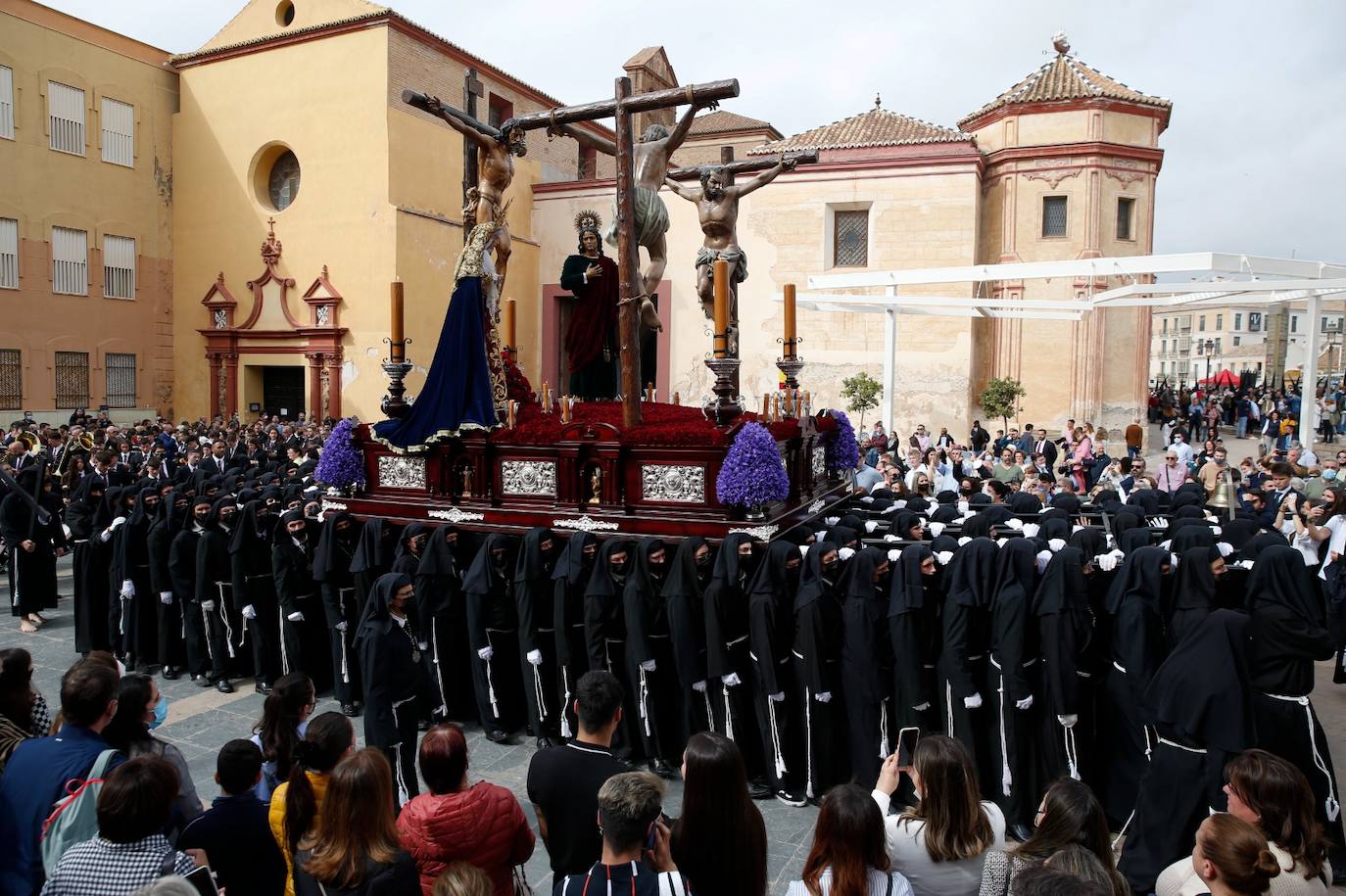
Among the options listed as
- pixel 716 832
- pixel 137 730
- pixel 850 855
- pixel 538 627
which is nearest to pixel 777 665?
pixel 538 627

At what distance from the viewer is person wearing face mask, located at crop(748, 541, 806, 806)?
6.40 metres

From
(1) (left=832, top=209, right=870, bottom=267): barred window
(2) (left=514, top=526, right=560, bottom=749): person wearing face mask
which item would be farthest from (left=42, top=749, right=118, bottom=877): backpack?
(1) (left=832, top=209, right=870, bottom=267): barred window

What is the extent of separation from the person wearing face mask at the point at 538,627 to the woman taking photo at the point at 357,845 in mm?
3823

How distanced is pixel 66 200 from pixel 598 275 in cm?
2252

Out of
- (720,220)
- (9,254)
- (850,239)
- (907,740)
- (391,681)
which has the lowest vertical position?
(907,740)

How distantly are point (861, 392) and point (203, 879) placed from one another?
21671mm

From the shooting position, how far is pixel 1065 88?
2434cm

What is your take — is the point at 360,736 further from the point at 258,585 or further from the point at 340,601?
the point at 258,585

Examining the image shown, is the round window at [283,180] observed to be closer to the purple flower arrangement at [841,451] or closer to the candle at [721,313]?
the purple flower arrangement at [841,451]

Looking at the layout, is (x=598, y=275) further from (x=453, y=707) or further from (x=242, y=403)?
(x=242, y=403)

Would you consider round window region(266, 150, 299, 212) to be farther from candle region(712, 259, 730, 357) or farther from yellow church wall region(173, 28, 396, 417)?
candle region(712, 259, 730, 357)

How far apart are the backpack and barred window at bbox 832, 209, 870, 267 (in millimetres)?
23962

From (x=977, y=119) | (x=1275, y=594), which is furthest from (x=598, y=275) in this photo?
(x=977, y=119)

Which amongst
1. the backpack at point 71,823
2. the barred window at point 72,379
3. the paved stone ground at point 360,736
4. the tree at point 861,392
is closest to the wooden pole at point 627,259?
the paved stone ground at point 360,736
